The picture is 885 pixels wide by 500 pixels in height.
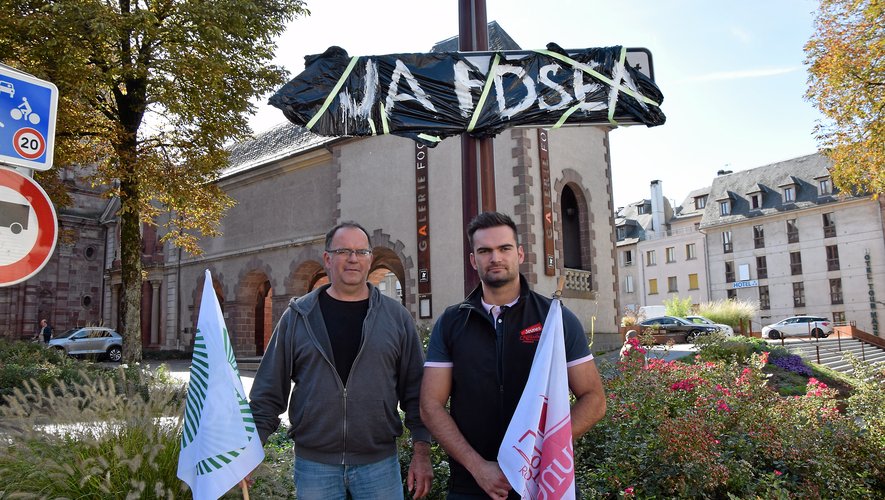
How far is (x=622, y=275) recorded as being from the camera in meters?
57.7

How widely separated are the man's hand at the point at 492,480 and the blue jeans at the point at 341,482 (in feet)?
2.04

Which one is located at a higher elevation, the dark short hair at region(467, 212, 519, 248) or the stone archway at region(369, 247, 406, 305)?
the stone archway at region(369, 247, 406, 305)

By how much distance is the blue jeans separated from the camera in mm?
2824

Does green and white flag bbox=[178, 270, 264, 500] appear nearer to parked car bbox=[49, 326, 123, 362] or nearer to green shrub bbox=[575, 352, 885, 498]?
green shrub bbox=[575, 352, 885, 498]

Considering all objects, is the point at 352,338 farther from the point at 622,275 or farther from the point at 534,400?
the point at 622,275

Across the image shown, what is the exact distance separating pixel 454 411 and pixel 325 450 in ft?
2.14

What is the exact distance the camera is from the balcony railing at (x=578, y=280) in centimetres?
1727

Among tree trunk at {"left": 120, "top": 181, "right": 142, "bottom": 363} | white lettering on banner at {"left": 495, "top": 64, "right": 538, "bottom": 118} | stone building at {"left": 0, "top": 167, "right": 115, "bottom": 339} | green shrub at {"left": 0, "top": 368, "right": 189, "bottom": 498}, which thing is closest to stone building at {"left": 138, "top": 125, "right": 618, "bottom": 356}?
tree trunk at {"left": 120, "top": 181, "right": 142, "bottom": 363}

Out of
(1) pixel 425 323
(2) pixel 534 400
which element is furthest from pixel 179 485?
(1) pixel 425 323

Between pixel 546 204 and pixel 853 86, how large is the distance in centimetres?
742

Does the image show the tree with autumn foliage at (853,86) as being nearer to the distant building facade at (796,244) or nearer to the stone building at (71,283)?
the distant building facade at (796,244)

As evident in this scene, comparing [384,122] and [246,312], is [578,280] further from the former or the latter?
[384,122]

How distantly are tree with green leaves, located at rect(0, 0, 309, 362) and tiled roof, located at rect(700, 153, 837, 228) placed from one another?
4209cm

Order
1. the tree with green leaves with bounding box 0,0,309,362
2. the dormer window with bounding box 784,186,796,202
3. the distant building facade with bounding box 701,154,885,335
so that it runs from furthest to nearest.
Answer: the dormer window with bounding box 784,186,796,202 < the distant building facade with bounding box 701,154,885,335 < the tree with green leaves with bounding box 0,0,309,362
